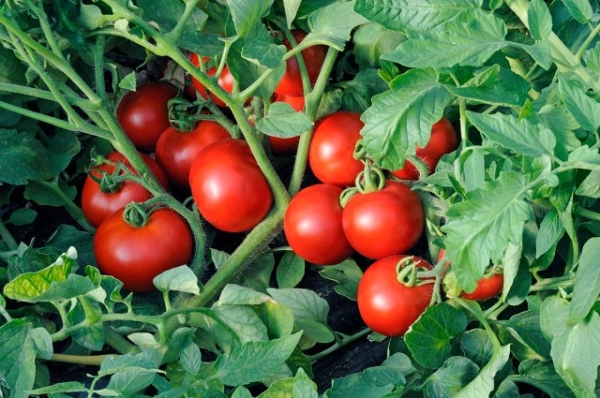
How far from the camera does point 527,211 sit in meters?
0.79

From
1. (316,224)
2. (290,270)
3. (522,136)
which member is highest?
(522,136)

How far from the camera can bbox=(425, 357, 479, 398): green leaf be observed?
3.19 ft

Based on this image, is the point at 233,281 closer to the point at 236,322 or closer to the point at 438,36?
the point at 236,322

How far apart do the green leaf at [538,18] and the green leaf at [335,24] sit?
213mm

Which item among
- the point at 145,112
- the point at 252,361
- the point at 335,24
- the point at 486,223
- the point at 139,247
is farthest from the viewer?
the point at 145,112

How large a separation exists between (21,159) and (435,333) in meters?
0.61

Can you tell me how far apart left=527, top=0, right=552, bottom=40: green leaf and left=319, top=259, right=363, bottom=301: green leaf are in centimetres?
45

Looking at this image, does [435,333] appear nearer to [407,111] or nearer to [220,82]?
[407,111]

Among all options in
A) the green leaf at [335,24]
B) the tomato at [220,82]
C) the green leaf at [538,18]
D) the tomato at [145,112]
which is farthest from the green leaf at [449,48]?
the tomato at [145,112]

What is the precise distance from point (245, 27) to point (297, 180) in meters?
0.30

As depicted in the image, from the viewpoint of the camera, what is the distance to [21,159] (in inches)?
46.2

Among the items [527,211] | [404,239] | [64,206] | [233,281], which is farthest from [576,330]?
[64,206]

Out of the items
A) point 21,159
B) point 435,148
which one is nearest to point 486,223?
point 435,148

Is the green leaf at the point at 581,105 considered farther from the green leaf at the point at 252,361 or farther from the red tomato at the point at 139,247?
the red tomato at the point at 139,247
